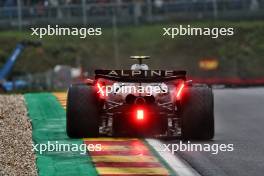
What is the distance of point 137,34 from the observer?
4000 cm

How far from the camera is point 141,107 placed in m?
13.2

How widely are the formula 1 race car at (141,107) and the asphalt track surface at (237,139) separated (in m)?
0.36

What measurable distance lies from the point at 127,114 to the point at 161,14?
87.7 ft

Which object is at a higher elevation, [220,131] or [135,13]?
[135,13]

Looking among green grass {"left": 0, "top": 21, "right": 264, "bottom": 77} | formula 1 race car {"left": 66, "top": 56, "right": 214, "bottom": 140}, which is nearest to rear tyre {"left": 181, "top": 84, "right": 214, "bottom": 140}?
formula 1 race car {"left": 66, "top": 56, "right": 214, "bottom": 140}

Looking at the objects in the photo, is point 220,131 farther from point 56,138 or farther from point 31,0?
point 31,0

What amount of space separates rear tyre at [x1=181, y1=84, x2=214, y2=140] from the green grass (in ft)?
76.8

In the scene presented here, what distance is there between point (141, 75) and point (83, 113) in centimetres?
108

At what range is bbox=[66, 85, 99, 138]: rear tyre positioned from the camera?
13.4 meters

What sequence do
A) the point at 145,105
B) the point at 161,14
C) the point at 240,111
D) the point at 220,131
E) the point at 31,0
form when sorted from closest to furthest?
the point at 145,105
the point at 220,131
the point at 240,111
the point at 31,0
the point at 161,14

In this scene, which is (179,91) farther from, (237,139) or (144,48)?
(144,48)

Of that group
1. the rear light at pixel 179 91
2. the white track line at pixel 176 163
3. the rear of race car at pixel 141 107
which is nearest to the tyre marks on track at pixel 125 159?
the white track line at pixel 176 163

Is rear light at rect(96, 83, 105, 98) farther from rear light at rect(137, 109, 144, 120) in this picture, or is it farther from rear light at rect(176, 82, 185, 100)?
rear light at rect(176, 82, 185, 100)

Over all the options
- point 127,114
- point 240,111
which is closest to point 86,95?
point 127,114
